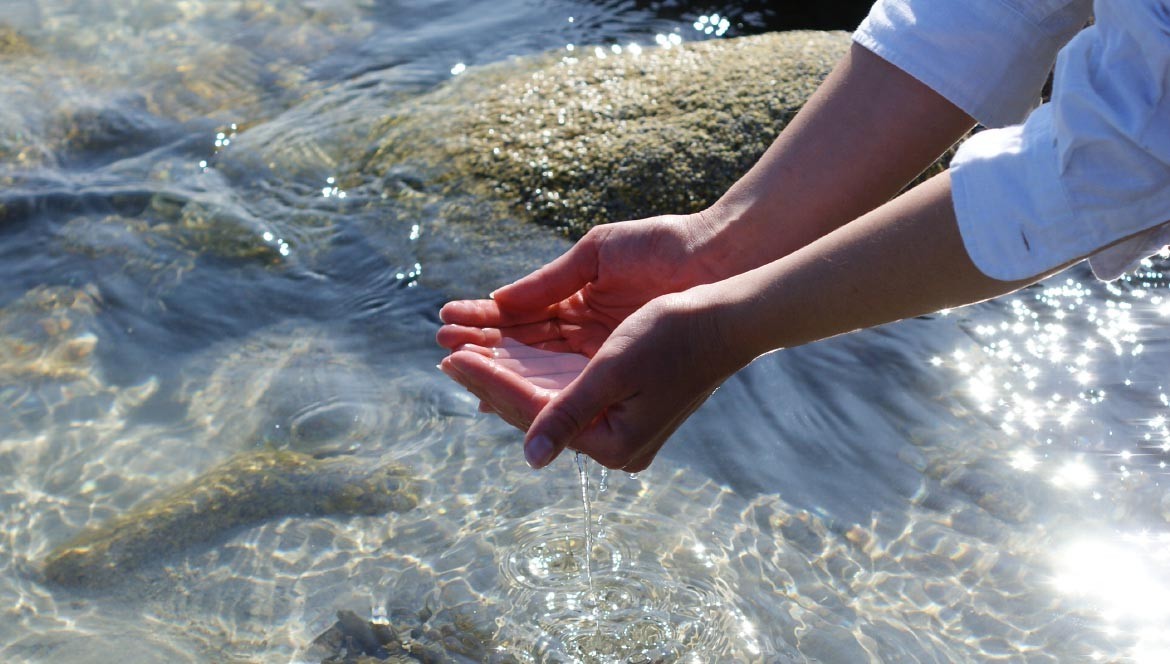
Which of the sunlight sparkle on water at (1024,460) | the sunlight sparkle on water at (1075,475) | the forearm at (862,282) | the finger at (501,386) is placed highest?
the forearm at (862,282)

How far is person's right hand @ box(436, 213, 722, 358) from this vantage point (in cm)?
297

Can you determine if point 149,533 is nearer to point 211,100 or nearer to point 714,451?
point 714,451

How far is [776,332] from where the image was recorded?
2.26 metres

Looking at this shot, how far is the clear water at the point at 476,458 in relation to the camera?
11.0 ft

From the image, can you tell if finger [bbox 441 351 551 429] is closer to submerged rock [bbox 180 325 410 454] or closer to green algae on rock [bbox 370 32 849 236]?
submerged rock [bbox 180 325 410 454]

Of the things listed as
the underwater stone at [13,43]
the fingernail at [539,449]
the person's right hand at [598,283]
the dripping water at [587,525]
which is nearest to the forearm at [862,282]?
the fingernail at [539,449]

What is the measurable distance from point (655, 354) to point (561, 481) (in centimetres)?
166

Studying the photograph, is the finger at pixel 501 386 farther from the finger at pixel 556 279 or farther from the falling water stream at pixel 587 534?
the falling water stream at pixel 587 534

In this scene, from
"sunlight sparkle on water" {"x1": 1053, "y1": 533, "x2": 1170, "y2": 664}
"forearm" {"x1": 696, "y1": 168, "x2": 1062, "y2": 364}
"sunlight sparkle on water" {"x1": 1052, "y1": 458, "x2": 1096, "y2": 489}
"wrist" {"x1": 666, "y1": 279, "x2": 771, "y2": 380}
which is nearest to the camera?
"forearm" {"x1": 696, "y1": 168, "x2": 1062, "y2": 364}

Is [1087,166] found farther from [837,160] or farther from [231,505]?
[231,505]

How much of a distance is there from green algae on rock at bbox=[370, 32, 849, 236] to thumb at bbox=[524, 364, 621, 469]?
107 inches

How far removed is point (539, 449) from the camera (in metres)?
2.37

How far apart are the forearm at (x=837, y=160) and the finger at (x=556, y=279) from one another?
0.34 metres

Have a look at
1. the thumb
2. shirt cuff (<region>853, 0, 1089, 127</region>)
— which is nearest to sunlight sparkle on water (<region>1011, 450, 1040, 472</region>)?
shirt cuff (<region>853, 0, 1089, 127</region>)
